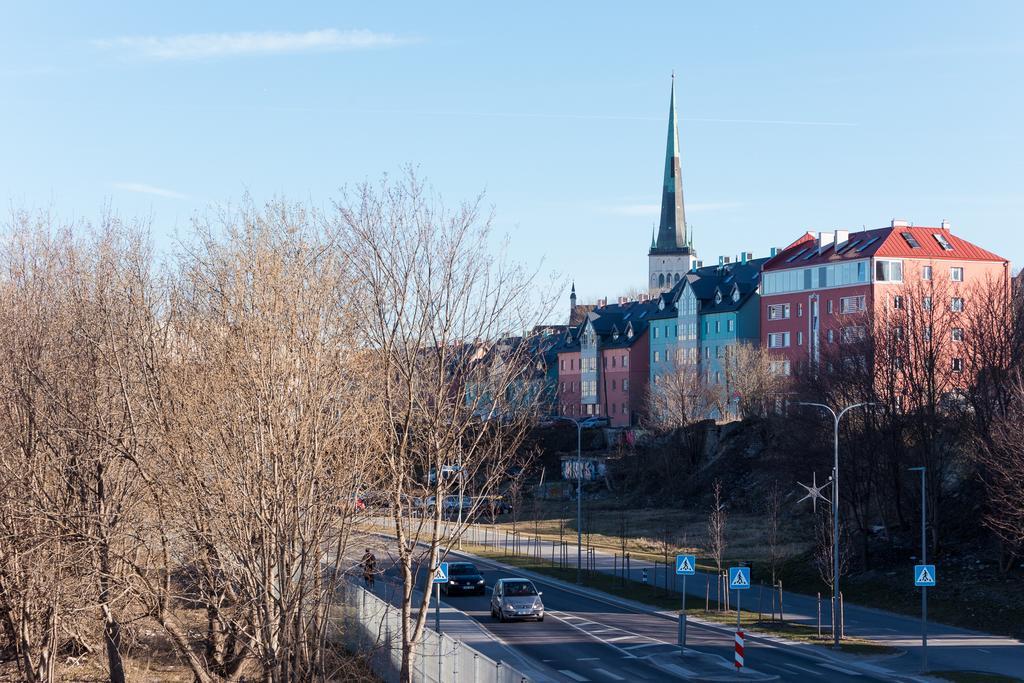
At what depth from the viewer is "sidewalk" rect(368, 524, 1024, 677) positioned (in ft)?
113

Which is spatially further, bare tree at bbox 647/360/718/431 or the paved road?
bare tree at bbox 647/360/718/431

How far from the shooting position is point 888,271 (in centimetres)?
8544

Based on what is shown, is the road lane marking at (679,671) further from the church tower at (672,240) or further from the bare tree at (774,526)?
the church tower at (672,240)

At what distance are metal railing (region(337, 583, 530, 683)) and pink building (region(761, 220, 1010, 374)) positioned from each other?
55.1 m

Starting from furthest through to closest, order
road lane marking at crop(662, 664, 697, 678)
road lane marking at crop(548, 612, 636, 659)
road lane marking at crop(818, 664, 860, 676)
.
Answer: road lane marking at crop(548, 612, 636, 659)
road lane marking at crop(818, 664, 860, 676)
road lane marking at crop(662, 664, 697, 678)

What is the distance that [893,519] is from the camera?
5709cm

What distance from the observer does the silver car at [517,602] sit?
4178cm

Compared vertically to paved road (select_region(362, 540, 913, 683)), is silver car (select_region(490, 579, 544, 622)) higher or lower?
higher

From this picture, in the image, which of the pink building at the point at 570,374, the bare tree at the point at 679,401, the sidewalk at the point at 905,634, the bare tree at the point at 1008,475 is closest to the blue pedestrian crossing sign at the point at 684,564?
the sidewalk at the point at 905,634

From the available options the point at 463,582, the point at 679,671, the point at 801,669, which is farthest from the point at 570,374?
the point at 679,671

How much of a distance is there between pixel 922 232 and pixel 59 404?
76.6m

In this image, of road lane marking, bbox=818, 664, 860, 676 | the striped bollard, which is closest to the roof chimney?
road lane marking, bbox=818, 664, 860, 676

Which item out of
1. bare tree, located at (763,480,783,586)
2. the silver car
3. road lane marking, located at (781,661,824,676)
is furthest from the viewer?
bare tree, located at (763,480,783,586)

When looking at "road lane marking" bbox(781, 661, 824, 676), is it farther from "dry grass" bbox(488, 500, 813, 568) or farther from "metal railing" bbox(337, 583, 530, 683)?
"dry grass" bbox(488, 500, 813, 568)
